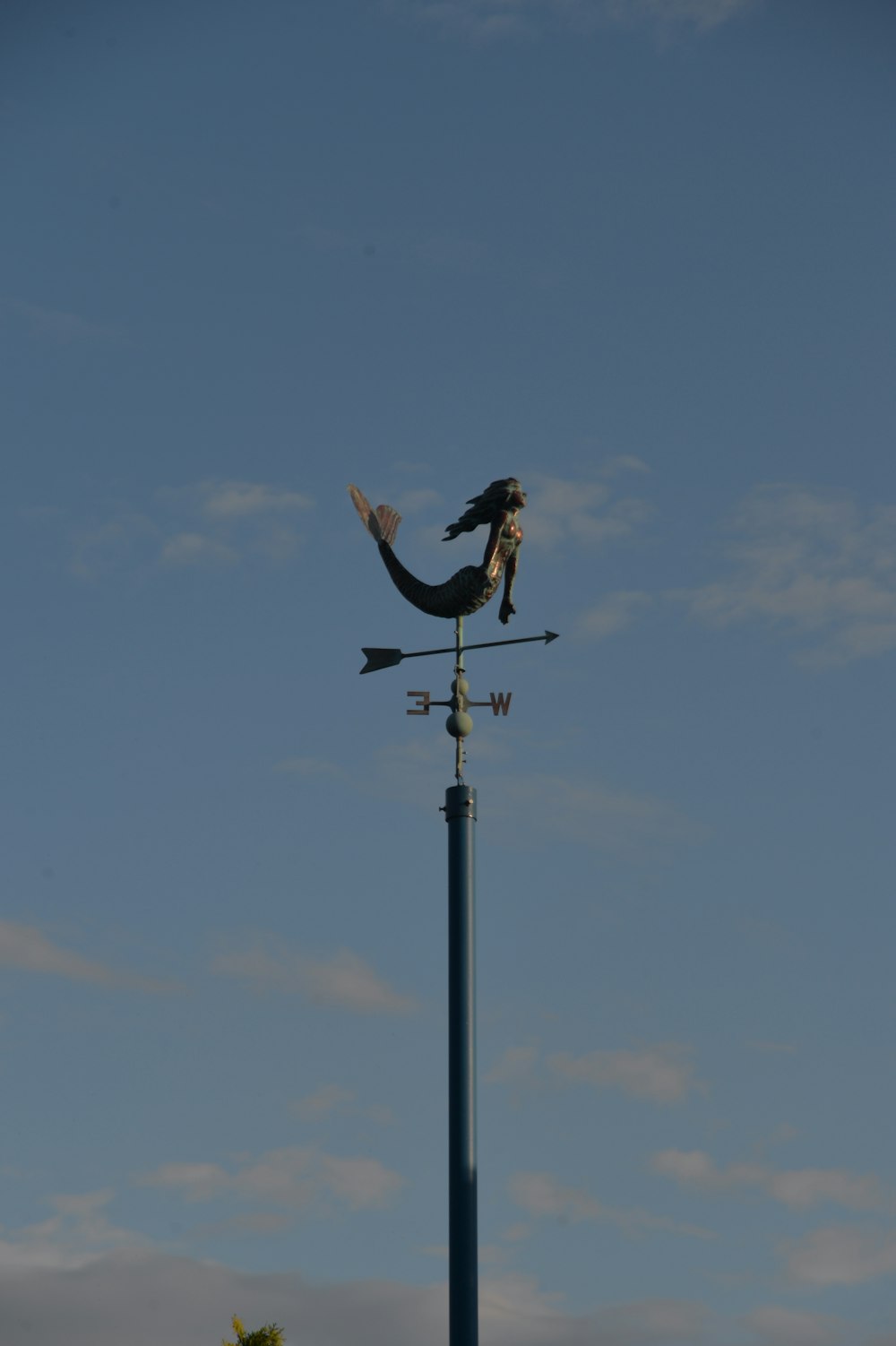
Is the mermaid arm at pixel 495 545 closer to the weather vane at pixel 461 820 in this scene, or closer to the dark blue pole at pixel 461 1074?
the weather vane at pixel 461 820

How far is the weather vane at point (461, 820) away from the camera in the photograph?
574 inches

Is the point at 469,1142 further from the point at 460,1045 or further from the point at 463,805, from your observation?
the point at 463,805

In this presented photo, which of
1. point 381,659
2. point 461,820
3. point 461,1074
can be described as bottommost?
point 461,1074

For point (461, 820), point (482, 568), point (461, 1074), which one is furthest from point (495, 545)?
point (461, 1074)

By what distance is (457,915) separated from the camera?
51.8 ft

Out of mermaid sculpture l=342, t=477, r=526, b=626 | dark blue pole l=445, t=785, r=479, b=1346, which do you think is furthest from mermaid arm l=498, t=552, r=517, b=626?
dark blue pole l=445, t=785, r=479, b=1346

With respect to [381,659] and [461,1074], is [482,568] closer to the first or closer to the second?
[381,659]

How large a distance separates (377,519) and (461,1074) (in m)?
5.90

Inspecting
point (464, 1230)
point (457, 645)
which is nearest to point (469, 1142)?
point (464, 1230)

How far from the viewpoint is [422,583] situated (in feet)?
57.7

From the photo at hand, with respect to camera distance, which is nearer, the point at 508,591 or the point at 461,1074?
the point at 461,1074

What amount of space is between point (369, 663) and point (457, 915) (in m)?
2.89

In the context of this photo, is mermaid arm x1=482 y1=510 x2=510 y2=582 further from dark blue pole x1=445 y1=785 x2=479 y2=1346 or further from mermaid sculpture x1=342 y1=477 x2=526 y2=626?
dark blue pole x1=445 y1=785 x2=479 y2=1346

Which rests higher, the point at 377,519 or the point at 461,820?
the point at 377,519
